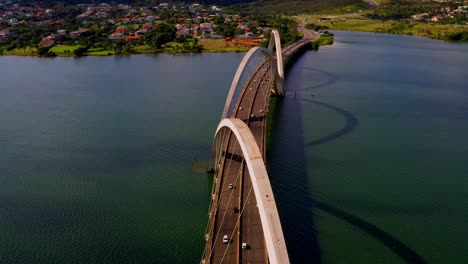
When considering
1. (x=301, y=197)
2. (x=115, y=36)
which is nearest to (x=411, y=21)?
(x=115, y=36)

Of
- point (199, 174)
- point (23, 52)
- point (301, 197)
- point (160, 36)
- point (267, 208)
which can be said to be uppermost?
point (160, 36)

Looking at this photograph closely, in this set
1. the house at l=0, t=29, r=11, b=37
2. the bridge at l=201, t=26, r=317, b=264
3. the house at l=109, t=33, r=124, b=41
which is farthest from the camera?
the house at l=0, t=29, r=11, b=37

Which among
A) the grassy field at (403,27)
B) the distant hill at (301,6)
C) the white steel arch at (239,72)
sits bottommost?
the white steel arch at (239,72)

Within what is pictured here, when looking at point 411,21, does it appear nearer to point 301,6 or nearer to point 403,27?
point 403,27

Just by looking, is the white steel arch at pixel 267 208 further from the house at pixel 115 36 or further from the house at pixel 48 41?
the house at pixel 48 41

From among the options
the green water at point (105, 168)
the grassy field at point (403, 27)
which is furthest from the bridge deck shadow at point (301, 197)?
the grassy field at point (403, 27)

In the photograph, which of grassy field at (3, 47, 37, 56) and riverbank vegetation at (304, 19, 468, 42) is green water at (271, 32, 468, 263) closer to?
riverbank vegetation at (304, 19, 468, 42)

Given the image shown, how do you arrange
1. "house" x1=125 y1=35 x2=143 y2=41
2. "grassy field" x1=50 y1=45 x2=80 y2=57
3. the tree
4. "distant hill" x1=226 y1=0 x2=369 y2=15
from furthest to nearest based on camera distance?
"distant hill" x1=226 y1=0 x2=369 y2=15
"house" x1=125 y1=35 x2=143 y2=41
the tree
"grassy field" x1=50 y1=45 x2=80 y2=57

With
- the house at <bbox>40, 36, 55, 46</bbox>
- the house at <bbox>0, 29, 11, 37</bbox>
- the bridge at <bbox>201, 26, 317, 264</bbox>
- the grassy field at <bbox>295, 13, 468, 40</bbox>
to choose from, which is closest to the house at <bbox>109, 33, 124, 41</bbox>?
the house at <bbox>40, 36, 55, 46</bbox>

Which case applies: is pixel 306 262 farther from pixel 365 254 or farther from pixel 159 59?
pixel 159 59
